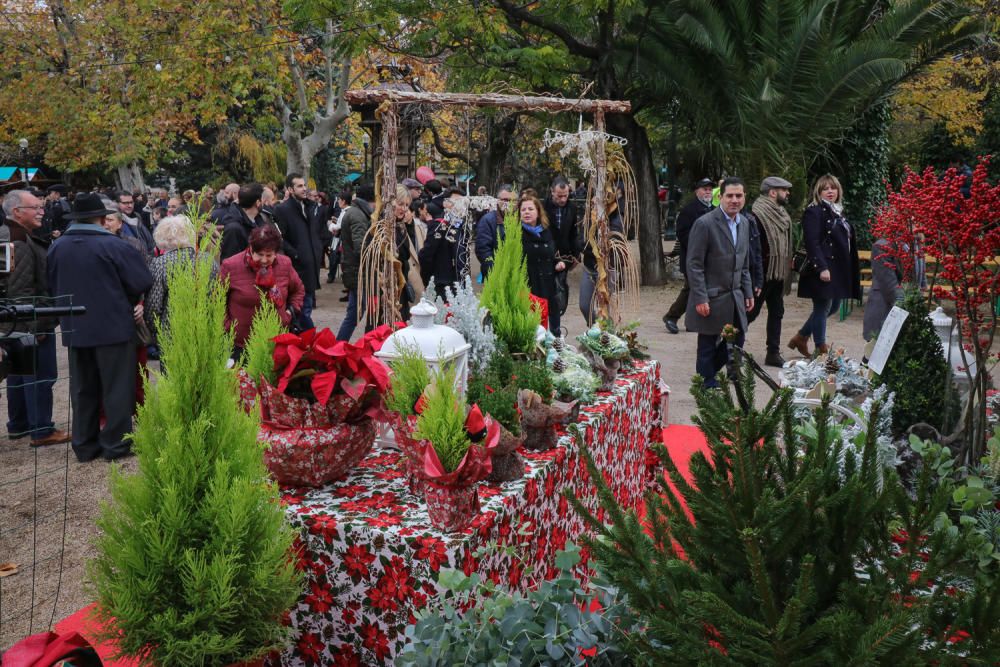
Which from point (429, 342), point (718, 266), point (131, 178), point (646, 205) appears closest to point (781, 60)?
point (646, 205)

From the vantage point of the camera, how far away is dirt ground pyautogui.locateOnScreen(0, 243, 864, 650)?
3922 mm

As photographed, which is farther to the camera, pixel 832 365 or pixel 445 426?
pixel 832 365

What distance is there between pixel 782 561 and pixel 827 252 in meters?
7.43

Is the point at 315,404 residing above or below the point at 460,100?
below

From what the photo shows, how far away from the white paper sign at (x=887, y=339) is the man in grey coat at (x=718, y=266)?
317cm

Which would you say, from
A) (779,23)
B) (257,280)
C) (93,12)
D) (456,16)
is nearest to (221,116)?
Answer: (93,12)

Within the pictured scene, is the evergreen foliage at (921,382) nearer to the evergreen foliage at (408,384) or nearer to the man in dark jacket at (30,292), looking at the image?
the evergreen foliage at (408,384)

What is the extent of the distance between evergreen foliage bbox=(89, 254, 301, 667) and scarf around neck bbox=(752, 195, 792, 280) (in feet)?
23.9

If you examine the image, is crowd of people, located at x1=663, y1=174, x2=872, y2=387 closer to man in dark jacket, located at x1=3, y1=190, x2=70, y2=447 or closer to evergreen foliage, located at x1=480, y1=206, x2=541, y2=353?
evergreen foliage, located at x1=480, y1=206, x2=541, y2=353

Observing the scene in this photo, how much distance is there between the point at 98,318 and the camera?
582 cm

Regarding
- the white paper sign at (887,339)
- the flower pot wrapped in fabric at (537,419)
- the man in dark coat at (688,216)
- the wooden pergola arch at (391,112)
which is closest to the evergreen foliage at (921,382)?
the white paper sign at (887,339)

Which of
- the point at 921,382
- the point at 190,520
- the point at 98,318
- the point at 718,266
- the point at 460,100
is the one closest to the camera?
the point at 190,520

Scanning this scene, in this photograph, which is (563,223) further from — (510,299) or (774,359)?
(510,299)

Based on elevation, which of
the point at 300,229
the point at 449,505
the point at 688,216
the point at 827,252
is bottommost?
the point at 449,505
